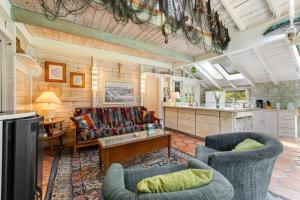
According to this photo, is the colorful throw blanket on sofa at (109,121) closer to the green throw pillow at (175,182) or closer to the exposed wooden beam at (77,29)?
the exposed wooden beam at (77,29)

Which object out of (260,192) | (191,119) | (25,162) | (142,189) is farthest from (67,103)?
(260,192)

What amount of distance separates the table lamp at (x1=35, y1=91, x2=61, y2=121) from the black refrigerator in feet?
7.69

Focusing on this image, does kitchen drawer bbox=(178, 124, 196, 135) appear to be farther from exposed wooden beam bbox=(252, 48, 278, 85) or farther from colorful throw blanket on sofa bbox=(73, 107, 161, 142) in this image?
exposed wooden beam bbox=(252, 48, 278, 85)

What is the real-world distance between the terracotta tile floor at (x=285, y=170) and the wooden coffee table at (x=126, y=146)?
75 centimetres

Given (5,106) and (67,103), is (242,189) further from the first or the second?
(67,103)

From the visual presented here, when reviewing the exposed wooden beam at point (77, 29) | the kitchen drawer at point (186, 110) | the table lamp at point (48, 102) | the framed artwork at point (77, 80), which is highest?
the exposed wooden beam at point (77, 29)

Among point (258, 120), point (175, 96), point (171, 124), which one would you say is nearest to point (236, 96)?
point (258, 120)

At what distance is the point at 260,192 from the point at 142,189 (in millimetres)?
1337

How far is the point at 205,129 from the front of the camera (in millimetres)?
4160

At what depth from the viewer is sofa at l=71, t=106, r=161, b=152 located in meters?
3.28

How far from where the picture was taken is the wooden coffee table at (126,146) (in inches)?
91.6

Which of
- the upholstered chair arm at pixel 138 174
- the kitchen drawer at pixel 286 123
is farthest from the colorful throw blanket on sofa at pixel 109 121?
the kitchen drawer at pixel 286 123

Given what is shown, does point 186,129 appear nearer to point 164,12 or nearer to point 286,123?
point 286,123

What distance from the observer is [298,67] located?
415 centimetres
